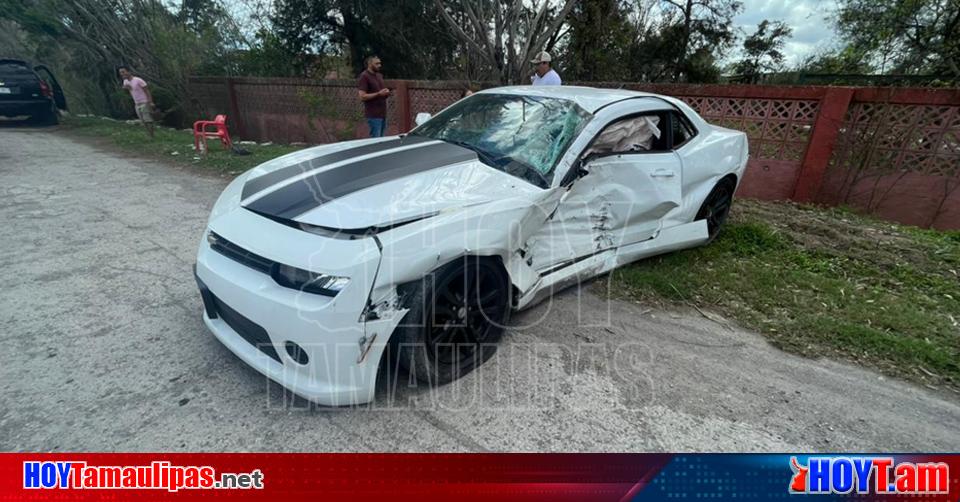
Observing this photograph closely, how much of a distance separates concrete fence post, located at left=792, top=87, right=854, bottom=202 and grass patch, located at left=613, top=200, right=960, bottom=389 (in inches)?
42.8

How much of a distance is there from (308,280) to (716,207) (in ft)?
12.0

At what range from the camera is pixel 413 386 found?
2.20 m

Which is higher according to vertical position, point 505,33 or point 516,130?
point 505,33

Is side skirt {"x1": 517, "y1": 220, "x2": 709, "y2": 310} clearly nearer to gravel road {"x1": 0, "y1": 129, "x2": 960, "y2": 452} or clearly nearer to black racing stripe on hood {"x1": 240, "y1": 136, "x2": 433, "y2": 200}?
gravel road {"x1": 0, "y1": 129, "x2": 960, "y2": 452}

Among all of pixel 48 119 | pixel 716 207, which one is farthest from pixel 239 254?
pixel 48 119

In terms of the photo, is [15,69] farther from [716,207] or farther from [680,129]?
[716,207]

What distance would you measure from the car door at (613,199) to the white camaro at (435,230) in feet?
0.04

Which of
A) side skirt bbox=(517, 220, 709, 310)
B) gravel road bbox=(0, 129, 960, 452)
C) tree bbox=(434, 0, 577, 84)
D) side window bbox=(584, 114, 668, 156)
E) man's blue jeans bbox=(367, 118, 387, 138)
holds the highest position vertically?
tree bbox=(434, 0, 577, 84)

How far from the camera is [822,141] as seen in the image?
5.39 metres

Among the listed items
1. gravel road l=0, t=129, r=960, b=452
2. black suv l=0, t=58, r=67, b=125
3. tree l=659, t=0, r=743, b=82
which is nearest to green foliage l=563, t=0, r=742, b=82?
tree l=659, t=0, r=743, b=82

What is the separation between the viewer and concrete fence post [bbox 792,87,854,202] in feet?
17.1

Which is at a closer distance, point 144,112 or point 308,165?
point 308,165

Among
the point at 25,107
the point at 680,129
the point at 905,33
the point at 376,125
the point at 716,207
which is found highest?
the point at 905,33

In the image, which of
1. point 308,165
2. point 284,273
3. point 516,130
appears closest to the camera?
point 284,273
